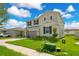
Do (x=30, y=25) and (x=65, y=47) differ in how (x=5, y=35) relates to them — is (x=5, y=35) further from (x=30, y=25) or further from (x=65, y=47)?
(x=65, y=47)

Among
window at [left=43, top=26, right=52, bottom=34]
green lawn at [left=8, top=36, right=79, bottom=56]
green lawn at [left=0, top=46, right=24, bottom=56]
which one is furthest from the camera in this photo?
window at [left=43, top=26, right=52, bottom=34]

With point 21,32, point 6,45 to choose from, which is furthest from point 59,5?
point 6,45

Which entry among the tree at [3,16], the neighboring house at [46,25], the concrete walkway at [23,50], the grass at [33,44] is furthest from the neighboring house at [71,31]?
the tree at [3,16]

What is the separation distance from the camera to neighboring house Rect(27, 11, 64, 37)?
266 inches

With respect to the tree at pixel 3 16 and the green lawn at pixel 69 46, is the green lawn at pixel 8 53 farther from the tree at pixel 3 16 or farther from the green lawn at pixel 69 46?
the green lawn at pixel 69 46

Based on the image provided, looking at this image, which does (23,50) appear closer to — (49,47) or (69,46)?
(49,47)

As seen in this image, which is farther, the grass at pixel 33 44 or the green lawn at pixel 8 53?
the grass at pixel 33 44

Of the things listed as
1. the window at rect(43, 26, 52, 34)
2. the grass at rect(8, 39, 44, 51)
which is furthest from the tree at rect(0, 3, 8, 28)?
the window at rect(43, 26, 52, 34)

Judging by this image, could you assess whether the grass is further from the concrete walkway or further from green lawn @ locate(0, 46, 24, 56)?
green lawn @ locate(0, 46, 24, 56)

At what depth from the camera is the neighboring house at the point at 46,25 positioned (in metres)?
6.76

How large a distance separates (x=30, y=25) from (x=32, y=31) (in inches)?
5.8

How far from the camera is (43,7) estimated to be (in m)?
6.66

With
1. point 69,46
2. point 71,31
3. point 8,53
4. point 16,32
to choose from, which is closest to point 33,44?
point 16,32

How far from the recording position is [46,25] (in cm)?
686
